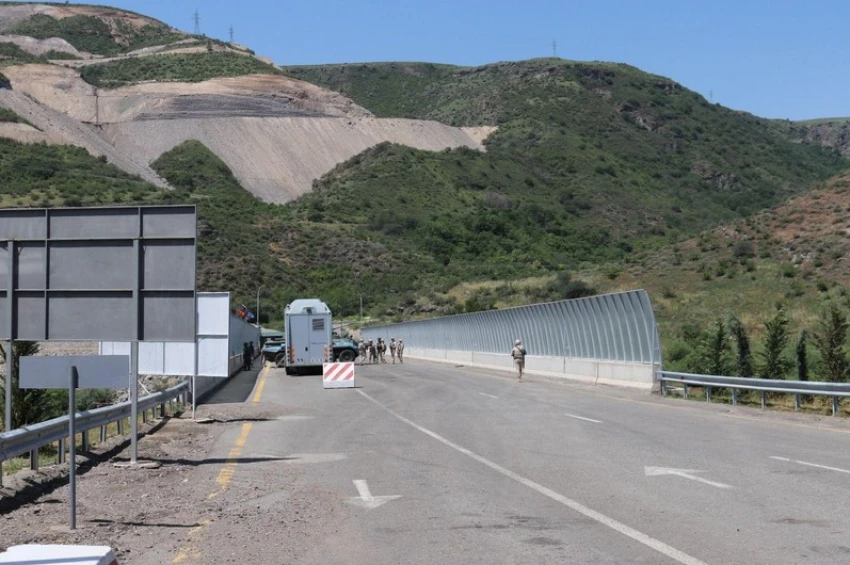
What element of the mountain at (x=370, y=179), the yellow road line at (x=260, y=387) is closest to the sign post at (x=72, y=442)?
the yellow road line at (x=260, y=387)

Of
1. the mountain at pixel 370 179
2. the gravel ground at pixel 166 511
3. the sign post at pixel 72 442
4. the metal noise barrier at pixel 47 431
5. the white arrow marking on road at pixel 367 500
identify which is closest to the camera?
the gravel ground at pixel 166 511

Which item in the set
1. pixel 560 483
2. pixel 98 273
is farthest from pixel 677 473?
pixel 98 273

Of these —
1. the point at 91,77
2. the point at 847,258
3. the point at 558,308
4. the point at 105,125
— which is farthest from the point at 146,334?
the point at 91,77

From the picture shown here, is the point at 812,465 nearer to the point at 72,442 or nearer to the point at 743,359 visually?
the point at 72,442

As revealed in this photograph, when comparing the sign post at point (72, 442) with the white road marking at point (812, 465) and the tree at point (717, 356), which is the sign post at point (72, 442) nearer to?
the white road marking at point (812, 465)

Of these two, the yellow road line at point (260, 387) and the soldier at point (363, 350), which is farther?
the soldier at point (363, 350)

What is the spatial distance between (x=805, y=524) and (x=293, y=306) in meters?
42.1

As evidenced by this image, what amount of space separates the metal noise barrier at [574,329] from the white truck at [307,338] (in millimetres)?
8515

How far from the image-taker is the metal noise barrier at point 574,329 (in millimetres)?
33562

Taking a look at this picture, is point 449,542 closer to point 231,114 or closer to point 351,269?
point 351,269

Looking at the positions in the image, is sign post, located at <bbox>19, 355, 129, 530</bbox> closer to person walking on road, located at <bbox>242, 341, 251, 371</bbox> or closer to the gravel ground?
the gravel ground

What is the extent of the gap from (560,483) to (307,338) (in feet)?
123

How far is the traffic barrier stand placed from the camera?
6035 mm

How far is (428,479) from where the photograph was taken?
45.3 feet
